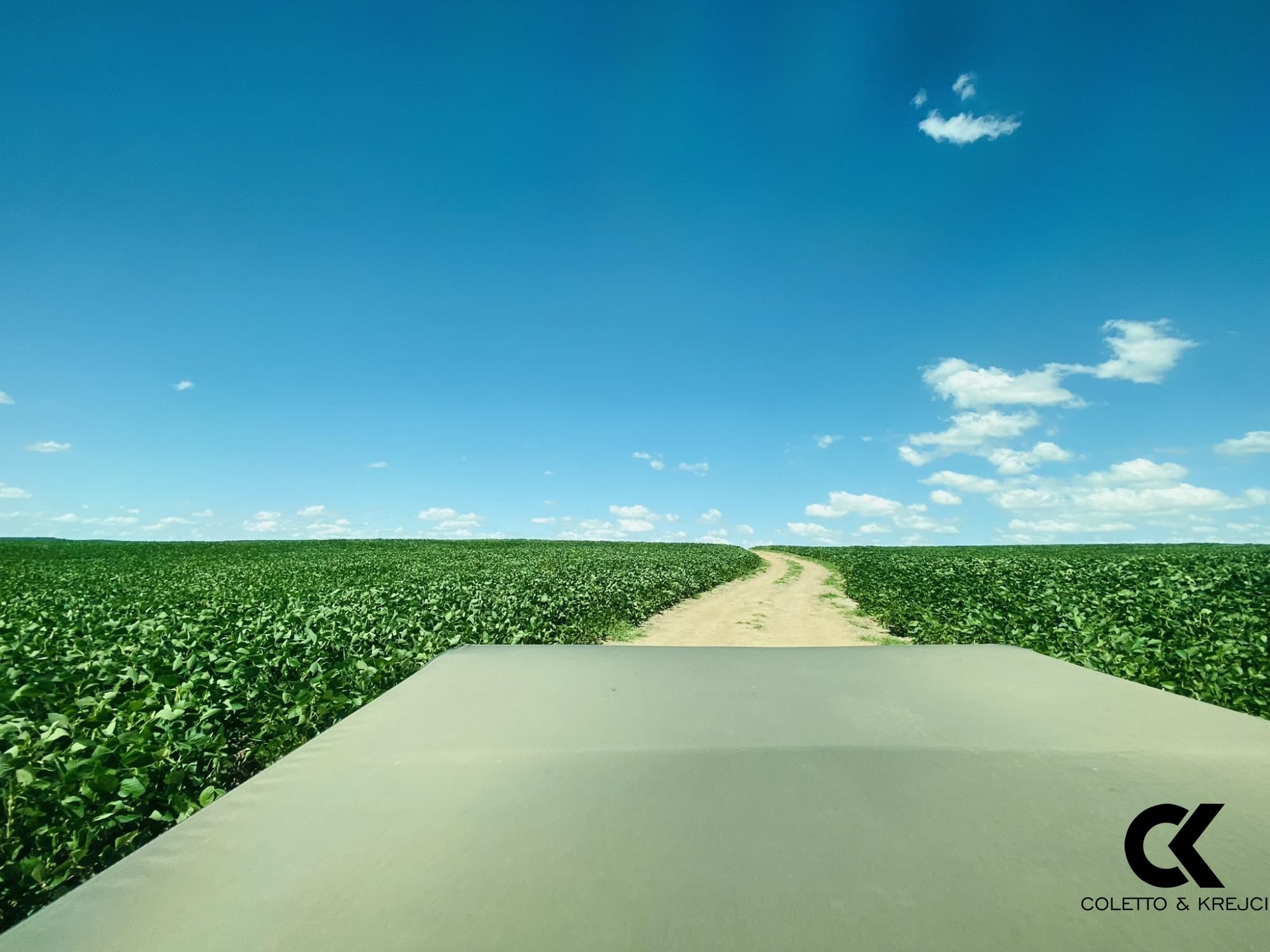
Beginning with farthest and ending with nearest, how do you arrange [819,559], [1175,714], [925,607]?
[819,559]
[925,607]
[1175,714]

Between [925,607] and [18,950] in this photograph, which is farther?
[925,607]

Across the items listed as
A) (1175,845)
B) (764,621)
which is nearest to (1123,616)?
(764,621)

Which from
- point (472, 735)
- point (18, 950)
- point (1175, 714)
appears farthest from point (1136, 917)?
point (18, 950)

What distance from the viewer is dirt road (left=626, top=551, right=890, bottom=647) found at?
13.5 meters

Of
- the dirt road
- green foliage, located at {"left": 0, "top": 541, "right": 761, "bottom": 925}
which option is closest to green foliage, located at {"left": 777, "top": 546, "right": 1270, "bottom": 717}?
the dirt road

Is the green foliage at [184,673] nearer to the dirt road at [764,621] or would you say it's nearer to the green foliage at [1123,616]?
the dirt road at [764,621]

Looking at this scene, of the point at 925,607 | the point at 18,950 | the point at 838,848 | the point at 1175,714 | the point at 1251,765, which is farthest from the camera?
the point at 925,607

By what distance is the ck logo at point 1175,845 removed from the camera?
2.21m

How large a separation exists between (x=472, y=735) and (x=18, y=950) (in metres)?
2.02

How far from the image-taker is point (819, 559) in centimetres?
5684

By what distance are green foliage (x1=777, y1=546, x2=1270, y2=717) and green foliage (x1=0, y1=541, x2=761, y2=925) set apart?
8.15m

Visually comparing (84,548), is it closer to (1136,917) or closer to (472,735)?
(472,735)

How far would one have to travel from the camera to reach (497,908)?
2.03 meters

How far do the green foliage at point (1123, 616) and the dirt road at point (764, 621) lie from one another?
3.56 feet
